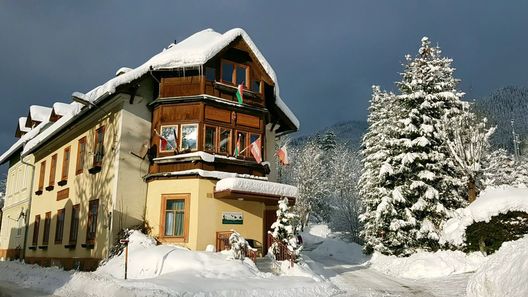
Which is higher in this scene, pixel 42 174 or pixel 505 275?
pixel 42 174

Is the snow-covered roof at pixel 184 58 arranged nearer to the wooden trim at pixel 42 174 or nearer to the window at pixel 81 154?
the window at pixel 81 154

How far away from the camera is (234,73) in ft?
69.4

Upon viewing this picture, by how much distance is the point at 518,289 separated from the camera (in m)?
6.40

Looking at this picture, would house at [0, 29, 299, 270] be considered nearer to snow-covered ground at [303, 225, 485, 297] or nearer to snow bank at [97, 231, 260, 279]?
snow bank at [97, 231, 260, 279]

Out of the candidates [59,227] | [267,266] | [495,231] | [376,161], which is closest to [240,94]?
[267,266]

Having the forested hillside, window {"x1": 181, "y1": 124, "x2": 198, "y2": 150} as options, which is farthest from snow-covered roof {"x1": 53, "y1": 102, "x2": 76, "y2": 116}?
the forested hillside

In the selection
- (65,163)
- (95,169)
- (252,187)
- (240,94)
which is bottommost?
(252,187)

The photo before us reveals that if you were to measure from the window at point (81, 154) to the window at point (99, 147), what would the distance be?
6.25 ft

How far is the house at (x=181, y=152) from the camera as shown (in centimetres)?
1881

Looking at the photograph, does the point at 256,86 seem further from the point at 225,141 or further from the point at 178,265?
the point at 178,265

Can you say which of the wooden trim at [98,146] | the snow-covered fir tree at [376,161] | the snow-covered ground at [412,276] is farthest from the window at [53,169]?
the snow-covered fir tree at [376,161]

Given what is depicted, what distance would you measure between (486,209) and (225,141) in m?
11.2

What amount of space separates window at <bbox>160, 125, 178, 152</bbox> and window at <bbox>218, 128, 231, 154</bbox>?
6.33ft

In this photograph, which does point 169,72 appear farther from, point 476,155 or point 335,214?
point 335,214
